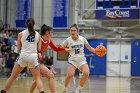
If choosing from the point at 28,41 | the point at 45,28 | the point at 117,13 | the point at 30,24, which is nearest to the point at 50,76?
the point at 28,41

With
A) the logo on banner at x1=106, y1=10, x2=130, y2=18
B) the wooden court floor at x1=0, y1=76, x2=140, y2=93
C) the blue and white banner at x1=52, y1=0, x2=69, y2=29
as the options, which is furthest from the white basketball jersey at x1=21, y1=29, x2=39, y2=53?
the blue and white banner at x1=52, y1=0, x2=69, y2=29

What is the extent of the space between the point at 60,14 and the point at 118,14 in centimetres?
439

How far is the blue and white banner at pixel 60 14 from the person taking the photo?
1099 inches

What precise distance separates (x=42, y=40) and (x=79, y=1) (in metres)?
18.7

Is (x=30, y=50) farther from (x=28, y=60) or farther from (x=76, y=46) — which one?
(x=76, y=46)

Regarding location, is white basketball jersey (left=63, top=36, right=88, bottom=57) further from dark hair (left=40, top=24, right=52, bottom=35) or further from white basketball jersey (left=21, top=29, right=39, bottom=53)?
white basketball jersey (left=21, top=29, right=39, bottom=53)

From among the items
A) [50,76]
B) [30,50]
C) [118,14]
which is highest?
[118,14]

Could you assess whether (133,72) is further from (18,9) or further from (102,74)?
(18,9)

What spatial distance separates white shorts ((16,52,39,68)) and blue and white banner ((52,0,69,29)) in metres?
19.1

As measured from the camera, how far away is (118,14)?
26531 millimetres

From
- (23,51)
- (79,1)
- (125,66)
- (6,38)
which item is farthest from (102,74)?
(23,51)

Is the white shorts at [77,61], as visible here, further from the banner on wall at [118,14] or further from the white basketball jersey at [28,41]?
the banner on wall at [118,14]

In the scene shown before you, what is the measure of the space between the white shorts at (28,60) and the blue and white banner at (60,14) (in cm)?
1913

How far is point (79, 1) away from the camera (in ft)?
Answer: 91.5
